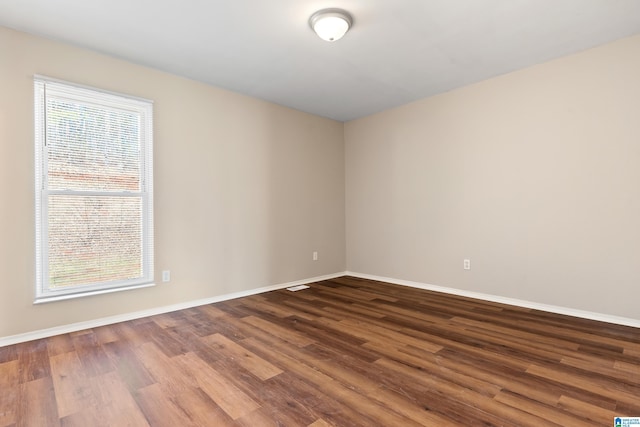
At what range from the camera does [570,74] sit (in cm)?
308

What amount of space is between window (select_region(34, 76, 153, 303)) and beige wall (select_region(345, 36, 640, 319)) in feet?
10.4

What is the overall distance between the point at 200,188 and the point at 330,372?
250 cm

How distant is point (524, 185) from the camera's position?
11.1 feet

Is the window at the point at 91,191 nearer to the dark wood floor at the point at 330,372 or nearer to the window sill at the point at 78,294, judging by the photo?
the window sill at the point at 78,294

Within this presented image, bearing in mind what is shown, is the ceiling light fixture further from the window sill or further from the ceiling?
the window sill

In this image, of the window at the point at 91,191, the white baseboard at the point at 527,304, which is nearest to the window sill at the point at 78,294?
the window at the point at 91,191

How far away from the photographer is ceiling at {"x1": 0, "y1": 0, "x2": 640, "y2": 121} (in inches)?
90.7

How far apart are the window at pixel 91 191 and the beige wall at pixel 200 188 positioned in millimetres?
84

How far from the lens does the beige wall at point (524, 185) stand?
2.84 m

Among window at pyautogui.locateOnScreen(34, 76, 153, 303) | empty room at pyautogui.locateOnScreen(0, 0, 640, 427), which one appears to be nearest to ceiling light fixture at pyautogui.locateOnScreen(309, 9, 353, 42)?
empty room at pyautogui.locateOnScreen(0, 0, 640, 427)

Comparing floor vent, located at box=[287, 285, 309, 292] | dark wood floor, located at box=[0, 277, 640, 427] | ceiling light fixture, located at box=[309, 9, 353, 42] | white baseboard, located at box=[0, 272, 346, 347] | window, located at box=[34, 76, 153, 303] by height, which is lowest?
dark wood floor, located at box=[0, 277, 640, 427]

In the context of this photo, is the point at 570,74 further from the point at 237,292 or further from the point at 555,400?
the point at 237,292

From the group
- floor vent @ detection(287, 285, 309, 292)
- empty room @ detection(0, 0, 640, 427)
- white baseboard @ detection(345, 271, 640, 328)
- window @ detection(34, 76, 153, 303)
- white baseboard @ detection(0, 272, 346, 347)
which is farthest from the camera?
floor vent @ detection(287, 285, 309, 292)

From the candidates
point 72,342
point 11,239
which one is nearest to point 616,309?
point 72,342
